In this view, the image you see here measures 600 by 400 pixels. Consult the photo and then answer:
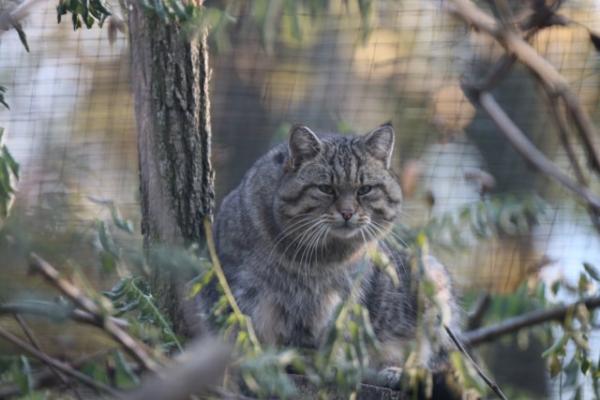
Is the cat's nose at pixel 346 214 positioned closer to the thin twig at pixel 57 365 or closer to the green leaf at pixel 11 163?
the green leaf at pixel 11 163

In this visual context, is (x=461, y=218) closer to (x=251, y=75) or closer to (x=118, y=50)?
(x=118, y=50)

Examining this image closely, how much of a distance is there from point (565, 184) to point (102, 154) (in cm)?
384

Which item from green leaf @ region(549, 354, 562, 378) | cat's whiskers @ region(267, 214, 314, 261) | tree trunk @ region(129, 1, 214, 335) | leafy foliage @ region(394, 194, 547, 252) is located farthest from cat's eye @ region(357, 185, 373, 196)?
green leaf @ region(549, 354, 562, 378)

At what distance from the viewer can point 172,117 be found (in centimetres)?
301

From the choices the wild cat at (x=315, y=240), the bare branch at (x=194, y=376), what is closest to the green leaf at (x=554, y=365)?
the wild cat at (x=315, y=240)

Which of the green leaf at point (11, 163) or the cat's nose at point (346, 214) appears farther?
the cat's nose at point (346, 214)

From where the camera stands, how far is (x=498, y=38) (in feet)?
4.25

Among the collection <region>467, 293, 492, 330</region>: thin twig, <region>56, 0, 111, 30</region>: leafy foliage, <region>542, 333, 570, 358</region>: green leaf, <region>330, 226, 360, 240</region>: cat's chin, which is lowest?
<region>467, 293, 492, 330</region>: thin twig

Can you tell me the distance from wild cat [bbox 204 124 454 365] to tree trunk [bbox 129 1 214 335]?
46cm

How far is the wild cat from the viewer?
345cm

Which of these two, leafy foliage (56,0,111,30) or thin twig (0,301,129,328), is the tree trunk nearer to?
leafy foliage (56,0,111,30)

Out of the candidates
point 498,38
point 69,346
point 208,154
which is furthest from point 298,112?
point 498,38

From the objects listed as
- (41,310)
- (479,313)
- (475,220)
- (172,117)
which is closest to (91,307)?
(41,310)

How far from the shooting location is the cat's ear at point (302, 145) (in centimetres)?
364
